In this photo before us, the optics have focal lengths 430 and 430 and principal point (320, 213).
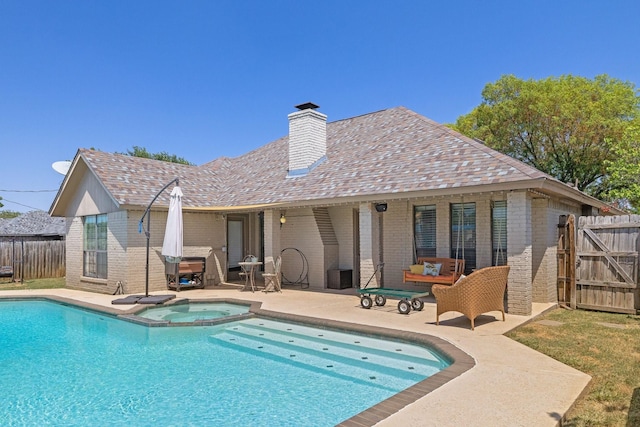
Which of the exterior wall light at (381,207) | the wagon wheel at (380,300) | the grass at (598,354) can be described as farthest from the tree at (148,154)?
the grass at (598,354)

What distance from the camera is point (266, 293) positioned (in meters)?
13.6

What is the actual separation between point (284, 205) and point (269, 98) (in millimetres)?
15300

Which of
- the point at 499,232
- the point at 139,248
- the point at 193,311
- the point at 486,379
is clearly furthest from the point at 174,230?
the point at 486,379

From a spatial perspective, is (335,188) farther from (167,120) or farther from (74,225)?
(167,120)

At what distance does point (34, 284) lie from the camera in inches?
711

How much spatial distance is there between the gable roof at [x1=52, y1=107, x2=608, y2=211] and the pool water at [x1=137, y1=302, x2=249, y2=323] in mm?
3770

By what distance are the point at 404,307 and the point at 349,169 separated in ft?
18.4

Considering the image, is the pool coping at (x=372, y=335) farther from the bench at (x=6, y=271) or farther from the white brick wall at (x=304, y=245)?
the bench at (x=6, y=271)

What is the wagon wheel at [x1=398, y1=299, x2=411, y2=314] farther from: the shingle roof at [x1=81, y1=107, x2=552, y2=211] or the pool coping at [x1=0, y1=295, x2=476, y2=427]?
the shingle roof at [x1=81, y1=107, x2=552, y2=211]

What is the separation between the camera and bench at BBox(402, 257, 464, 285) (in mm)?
10867

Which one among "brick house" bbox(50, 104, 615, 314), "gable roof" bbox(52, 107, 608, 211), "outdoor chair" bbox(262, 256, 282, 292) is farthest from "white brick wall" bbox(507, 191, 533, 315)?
"outdoor chair" bbox(262, 256, 282, 292)

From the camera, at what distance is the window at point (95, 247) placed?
15.5m

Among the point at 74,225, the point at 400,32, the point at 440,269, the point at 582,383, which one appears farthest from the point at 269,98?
the point at 582,383

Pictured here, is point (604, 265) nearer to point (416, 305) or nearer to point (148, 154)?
point (416, 305)
